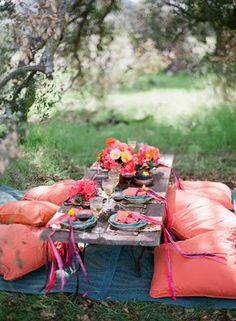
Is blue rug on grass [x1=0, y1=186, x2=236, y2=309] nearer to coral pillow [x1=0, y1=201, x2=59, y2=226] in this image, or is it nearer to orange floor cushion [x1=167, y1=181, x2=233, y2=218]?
coral pillow [x1=0, y1=201, x2=59, y2=226]

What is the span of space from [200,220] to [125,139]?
410cm

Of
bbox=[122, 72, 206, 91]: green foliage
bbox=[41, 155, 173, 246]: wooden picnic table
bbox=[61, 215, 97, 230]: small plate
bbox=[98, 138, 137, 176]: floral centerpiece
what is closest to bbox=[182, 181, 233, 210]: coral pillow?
bbox=[98, 138, 137, 176]: floral centerpiece

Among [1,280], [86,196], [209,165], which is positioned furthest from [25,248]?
[209,165]

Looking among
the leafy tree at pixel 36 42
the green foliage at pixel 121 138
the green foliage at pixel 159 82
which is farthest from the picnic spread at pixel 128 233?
the green foliage at pixel 159 82

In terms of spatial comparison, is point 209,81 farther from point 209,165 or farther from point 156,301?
point 156,301

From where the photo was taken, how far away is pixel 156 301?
10.0 ft

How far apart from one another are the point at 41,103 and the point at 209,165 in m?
1.91

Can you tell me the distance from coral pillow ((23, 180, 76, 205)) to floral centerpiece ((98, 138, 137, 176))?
1.15 ft

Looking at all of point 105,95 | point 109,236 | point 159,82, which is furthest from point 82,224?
point 159,82

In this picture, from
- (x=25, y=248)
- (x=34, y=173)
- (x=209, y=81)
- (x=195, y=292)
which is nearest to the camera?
(x=195, y=292)

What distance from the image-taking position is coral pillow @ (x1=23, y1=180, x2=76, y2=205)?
3.96 m

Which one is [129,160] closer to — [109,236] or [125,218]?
[125,218]

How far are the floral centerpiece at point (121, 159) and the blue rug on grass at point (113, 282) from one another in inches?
22.9

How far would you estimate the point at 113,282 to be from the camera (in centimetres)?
325
